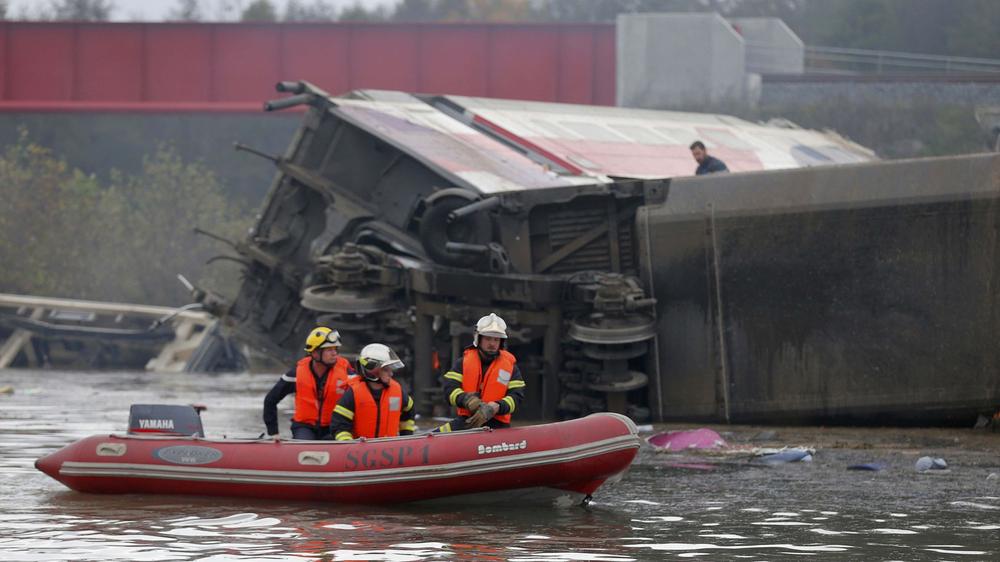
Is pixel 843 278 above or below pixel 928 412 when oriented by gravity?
above

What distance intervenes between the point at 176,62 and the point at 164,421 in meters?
25.8

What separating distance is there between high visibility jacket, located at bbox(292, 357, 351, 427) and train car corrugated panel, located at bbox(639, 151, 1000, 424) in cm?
581

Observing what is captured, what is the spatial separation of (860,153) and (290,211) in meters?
13.6

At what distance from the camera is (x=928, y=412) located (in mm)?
17797

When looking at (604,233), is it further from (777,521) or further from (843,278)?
(777,521)

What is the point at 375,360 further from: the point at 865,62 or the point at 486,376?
the point at 865,62

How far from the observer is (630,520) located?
→ 12.4 meters

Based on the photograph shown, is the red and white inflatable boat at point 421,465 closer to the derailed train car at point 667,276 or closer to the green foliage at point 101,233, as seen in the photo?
the derailed train car at point 667,276

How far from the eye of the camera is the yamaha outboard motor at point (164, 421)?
1376 centimetres

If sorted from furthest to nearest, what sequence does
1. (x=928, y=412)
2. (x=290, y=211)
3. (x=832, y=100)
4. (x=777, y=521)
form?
(x=832, y=100), (x=290, y=211), (x=928, y=412), (x=777, y=521)

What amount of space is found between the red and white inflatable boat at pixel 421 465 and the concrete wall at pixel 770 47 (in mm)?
31739

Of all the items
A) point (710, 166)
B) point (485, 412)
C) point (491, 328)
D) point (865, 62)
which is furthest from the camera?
point (865, 62)

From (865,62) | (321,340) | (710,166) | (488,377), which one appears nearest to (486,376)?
(488,377)

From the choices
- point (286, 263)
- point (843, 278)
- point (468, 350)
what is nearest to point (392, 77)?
point (286, 263)
